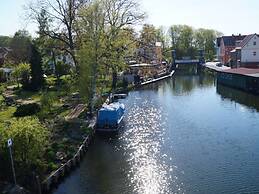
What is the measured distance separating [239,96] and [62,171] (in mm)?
39734

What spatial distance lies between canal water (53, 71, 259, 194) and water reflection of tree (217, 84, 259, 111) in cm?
39

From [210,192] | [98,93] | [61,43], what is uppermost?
[61,43]

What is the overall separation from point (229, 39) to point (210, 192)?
338 ft

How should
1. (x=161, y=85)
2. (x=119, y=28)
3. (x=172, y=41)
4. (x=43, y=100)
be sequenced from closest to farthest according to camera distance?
(x=43, y=100)
(x=119, y=28)
(x=161, y=85)
(x=172, y=41)

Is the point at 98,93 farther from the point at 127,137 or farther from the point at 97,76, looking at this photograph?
the point at 127,137

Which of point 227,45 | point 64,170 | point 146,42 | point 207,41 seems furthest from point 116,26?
point 207,41

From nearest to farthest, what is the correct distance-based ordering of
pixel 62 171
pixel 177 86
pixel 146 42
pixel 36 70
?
1. pixel 62 171
2. pixel 36 70
3. pixel 146 42
4. pixel 177 86

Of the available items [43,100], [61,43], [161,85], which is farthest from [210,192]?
[161,85]

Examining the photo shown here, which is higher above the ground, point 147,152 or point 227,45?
point 227,45

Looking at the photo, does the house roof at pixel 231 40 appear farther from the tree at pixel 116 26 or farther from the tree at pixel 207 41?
the tree at pixel 116 26

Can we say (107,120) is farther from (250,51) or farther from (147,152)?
(250,51)

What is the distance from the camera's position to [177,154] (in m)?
30.8

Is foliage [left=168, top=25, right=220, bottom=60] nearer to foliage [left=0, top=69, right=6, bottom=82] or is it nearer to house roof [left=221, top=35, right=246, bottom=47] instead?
house roof [left=221, top=35, right=246, bottom=47]

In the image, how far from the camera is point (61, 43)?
65438 mm
